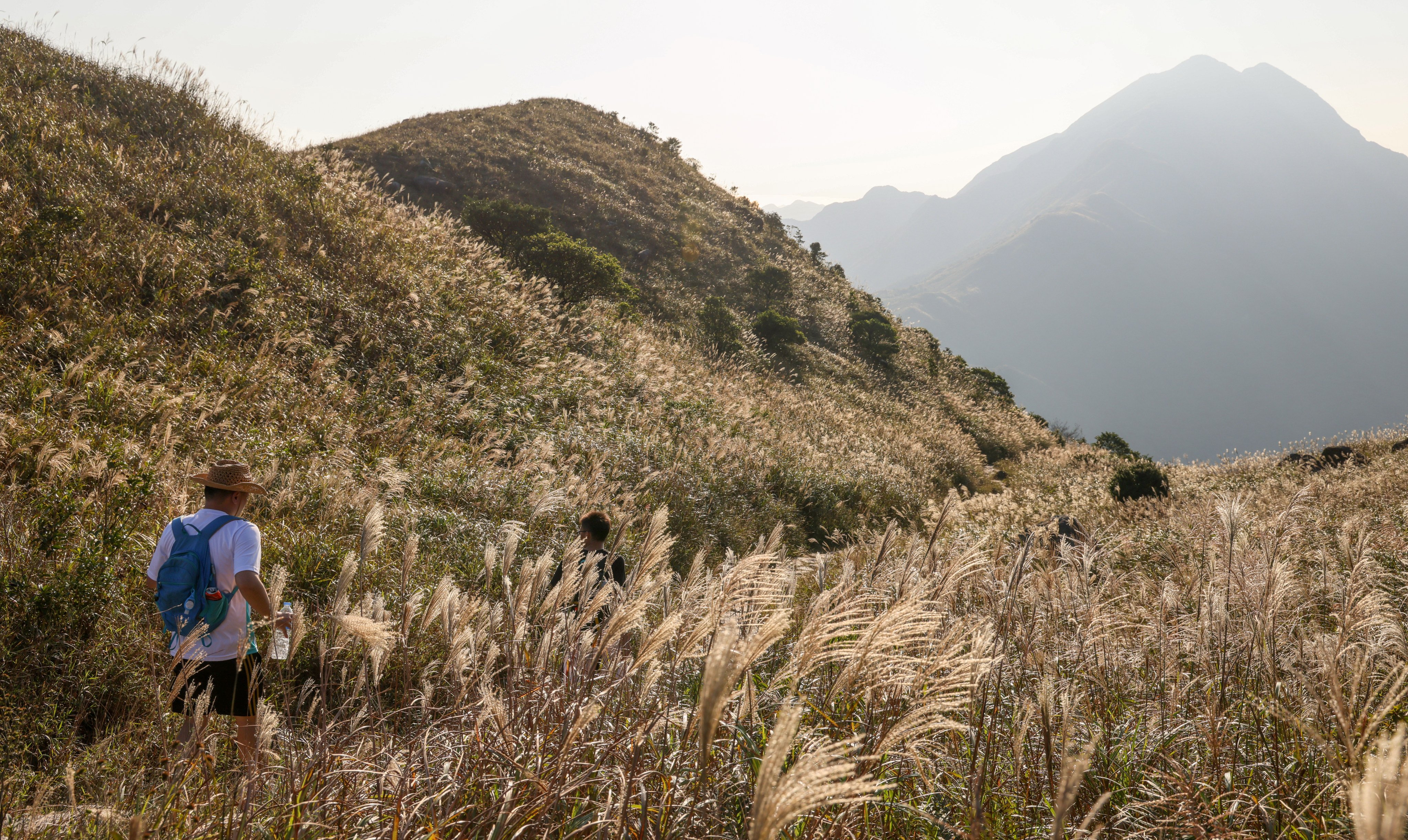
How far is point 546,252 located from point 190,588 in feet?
58.1

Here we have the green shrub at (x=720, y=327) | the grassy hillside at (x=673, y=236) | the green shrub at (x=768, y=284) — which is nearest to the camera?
→ the green shrub at (x=720, y=327)

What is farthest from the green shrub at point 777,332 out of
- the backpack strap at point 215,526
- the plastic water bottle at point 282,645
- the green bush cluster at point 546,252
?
the plastic water bottle at point 282,645

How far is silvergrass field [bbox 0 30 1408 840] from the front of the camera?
205 cm

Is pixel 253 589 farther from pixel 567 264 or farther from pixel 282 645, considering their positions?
pixel 567 264

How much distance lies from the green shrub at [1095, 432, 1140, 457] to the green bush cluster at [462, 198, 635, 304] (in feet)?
77.0

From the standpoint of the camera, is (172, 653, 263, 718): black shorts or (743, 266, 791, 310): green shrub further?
(743, 266, 791, 310): green shrub

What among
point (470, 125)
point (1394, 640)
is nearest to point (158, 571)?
point (1394, 640)

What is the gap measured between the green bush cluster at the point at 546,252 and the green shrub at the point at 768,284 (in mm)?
10264

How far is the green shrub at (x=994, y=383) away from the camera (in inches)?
1393

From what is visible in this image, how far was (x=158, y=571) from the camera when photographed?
11.0ft

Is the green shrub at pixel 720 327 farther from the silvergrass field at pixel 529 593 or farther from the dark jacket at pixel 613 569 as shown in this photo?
the dark jacket at pixel 613 569

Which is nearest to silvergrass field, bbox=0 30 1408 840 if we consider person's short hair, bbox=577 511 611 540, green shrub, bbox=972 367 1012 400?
person's short hair, bbox=577 511 611 540

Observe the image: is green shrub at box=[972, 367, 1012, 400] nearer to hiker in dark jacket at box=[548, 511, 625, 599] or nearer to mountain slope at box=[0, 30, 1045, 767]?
mountain slope at box=[0, 30, 1045, 767]

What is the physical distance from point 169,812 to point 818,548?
396 inches
